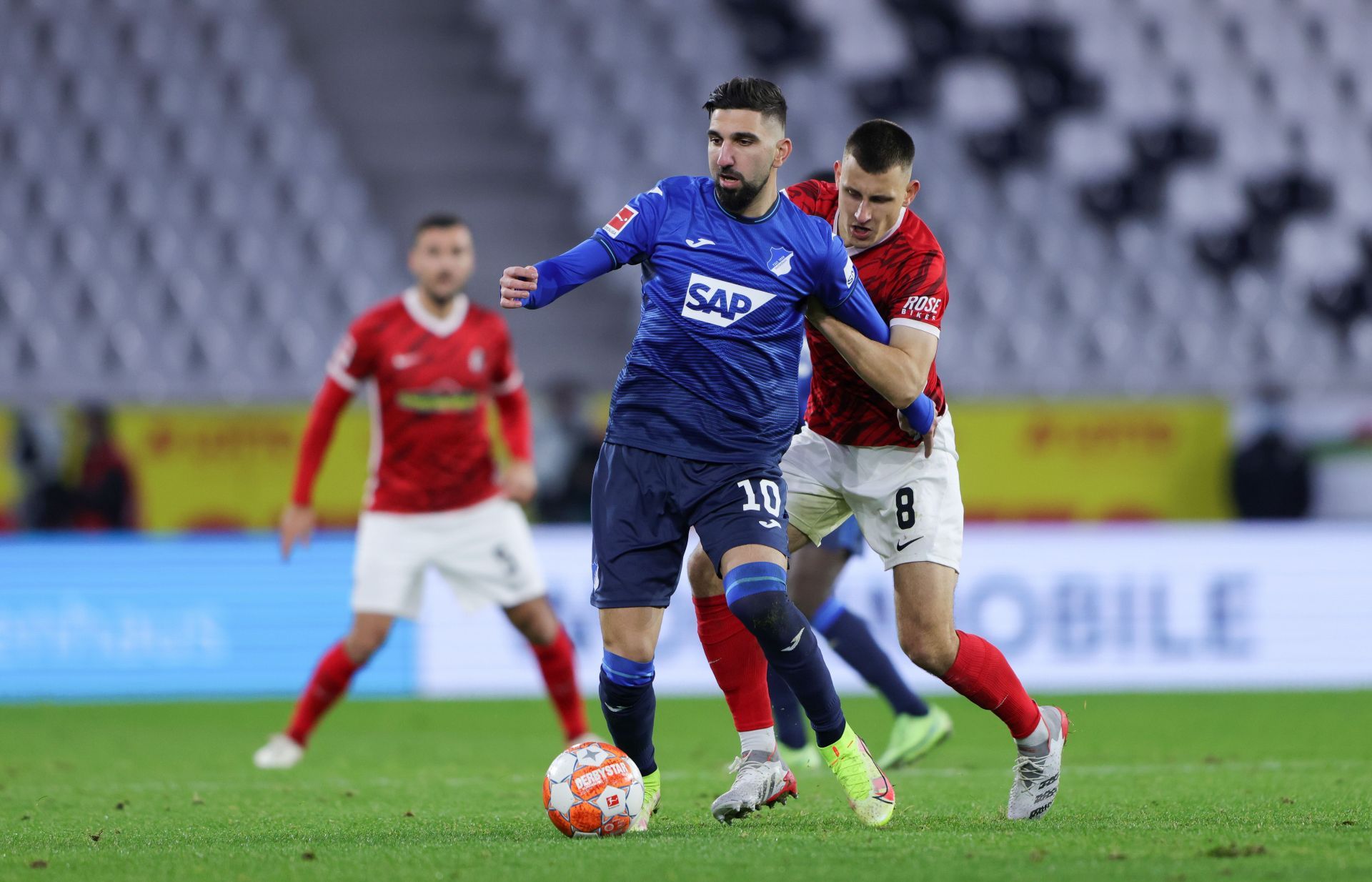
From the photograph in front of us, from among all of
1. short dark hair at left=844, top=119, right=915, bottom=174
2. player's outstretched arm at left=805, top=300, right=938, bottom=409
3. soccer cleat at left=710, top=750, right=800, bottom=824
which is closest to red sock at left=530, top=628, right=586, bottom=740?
soccer cleat at left=710, top=750, right=800, bottom=824

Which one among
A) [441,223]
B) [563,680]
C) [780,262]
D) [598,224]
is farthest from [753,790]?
[598,224]

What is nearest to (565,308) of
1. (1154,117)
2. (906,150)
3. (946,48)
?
(946,48)

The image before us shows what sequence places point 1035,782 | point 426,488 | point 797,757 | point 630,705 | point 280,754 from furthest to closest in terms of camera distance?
point 426,488 < point 280,754 < point 797,757 < point 1035,782 < point 630,705

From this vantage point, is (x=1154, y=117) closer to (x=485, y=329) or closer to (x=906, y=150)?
(x=485, y=329)

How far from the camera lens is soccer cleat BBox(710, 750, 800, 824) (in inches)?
183

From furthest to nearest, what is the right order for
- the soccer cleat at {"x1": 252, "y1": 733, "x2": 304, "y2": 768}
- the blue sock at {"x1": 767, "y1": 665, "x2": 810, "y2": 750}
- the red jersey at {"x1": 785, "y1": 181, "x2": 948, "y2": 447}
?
the soccer cleat at {"x1": 252, "y1": 733, "x2": 304, "y2": 768}
the blue sock at {"x1": 767, "y1": 665, "x2": 810, "y2": 750}
the red jersey at {"x1": 785, "y1": 181, "x2": 948, "y2": 447}

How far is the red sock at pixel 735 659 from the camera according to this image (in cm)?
502

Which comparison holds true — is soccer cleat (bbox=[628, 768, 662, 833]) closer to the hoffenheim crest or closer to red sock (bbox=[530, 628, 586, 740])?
the hoffenheim crest

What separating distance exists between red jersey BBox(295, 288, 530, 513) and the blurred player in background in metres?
1.56

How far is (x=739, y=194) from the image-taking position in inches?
178

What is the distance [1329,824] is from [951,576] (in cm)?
122

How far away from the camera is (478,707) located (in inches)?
379

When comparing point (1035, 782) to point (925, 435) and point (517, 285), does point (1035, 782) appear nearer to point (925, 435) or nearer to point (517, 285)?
point (925, 435)

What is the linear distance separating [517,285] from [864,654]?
2.68 m
